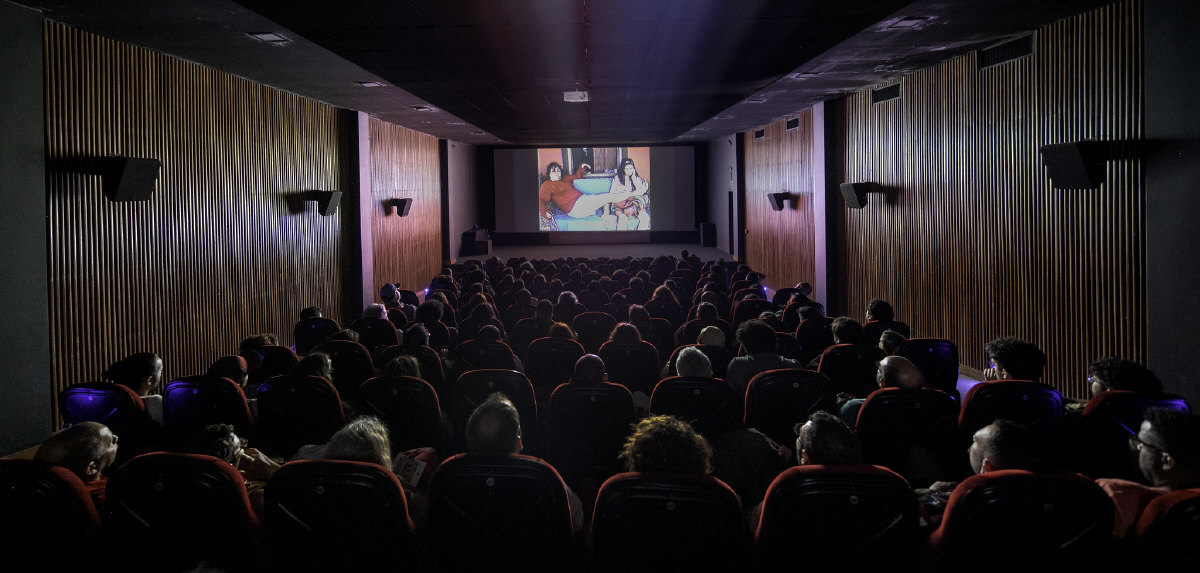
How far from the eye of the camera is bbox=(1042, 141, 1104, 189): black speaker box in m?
5.87

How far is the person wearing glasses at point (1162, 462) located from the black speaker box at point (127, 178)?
7.17m

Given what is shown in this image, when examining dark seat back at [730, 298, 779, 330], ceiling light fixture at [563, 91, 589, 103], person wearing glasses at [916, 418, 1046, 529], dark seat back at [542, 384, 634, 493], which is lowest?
dark seat back at [542, 384, 634, 493]

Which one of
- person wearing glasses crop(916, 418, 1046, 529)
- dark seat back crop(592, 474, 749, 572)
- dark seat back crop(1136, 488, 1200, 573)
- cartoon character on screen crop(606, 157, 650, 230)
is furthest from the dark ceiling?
cartoon character on screen crop(606, 157, 650, 230)

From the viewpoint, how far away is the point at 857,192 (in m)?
11.1

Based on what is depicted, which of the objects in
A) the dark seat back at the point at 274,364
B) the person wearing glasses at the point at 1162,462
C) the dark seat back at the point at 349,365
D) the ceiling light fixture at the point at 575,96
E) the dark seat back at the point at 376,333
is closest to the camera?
the person wearing glasses at the point at 1162,462

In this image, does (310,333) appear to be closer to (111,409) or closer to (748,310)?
(111,409)

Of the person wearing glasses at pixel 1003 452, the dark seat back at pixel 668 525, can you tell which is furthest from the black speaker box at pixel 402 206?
the person wearing glasses at pixel 1003 452

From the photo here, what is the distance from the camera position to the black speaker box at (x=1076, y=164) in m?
5.87

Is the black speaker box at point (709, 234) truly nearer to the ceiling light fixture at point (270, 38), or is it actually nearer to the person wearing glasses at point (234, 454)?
the ceiling light fixture at point (270, 38)

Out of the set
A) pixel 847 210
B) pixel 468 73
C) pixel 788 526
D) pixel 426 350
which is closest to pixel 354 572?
pixel 788 526

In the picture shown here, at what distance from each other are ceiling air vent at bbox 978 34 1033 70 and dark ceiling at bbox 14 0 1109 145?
20 cm

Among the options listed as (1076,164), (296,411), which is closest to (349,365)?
(296,411)

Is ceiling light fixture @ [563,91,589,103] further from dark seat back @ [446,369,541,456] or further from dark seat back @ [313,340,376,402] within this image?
dark seat back @ [446,369,541,456]

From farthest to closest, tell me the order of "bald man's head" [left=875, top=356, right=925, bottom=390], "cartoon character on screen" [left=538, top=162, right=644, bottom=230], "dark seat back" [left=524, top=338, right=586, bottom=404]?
1. "cartoon character on screen" [left=538, top=162, right=644, bottom=230]
2. "dark seat back" [left=524, top=338, right=586, bottom=404]
3. "bald man's head" [left=875, top=356, right=925, bottom=390]
